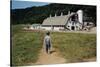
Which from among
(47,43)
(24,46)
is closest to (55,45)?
(47,43)

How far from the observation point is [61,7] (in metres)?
2.39

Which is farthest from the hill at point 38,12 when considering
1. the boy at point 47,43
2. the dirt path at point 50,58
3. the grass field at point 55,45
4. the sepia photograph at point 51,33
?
the dirt path at point 50,58

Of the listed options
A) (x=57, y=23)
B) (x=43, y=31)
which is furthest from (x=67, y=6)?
(x=43, y=31)

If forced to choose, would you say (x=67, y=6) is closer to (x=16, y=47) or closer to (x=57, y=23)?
(x=57, y=23)

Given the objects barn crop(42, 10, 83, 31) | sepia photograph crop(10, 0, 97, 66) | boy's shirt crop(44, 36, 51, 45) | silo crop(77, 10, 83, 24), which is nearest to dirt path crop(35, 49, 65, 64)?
sepia photograph crop(10, 0, 97, 66)

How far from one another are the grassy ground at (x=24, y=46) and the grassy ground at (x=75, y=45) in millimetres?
240

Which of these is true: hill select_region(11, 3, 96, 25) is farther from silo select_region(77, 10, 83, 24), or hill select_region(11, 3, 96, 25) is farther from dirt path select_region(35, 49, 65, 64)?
dirt path select_region(35, 49, 65, 64)

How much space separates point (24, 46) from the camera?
222 cm

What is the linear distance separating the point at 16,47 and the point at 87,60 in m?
1.00

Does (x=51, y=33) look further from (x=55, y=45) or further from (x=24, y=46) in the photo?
(x=24, y=46)

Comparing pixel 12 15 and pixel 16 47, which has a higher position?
pixel 12 15

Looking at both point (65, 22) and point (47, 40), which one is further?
point (65, 22)

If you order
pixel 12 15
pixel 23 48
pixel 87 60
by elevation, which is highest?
pixel 12 15

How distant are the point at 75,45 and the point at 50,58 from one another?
391 mm
